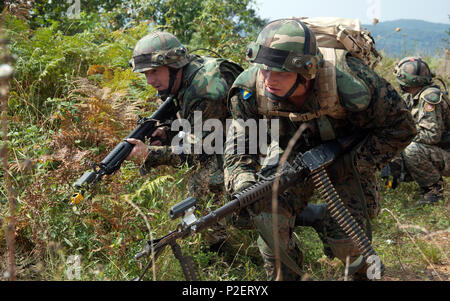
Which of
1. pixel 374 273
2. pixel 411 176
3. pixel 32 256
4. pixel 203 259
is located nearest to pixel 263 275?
pixel 203 259

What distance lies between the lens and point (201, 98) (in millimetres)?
4113

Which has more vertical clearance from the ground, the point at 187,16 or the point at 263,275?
the point at 187,16

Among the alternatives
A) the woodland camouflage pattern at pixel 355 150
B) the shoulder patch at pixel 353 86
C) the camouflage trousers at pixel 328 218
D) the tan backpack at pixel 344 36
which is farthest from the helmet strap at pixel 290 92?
the camouflage trousers at pixel 328 218

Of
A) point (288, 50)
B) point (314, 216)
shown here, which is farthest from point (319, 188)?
point (288, 50)

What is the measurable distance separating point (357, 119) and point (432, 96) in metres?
3.82

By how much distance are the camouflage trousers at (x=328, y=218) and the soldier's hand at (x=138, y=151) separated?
4.48ft

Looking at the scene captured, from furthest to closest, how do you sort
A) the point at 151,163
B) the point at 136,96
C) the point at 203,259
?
the point at 136,96 → the point at 151,163 → the point at 203,259

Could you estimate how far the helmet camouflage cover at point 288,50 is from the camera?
3025 millimetres

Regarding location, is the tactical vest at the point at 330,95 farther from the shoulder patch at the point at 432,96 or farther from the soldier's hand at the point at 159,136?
the shoulder patch at the point at 432,96

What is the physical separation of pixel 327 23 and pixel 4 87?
8.34 feet

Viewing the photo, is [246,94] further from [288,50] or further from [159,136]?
[159,136]

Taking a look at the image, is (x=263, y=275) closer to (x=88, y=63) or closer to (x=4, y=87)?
(x=4, y=87)

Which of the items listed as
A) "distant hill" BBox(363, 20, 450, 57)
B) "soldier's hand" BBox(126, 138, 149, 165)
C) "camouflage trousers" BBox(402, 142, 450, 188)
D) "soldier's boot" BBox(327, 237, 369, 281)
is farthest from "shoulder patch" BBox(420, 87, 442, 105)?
"distant hill" BBox(363, 20, 450, 57)

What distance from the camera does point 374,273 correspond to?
3.24 meters
